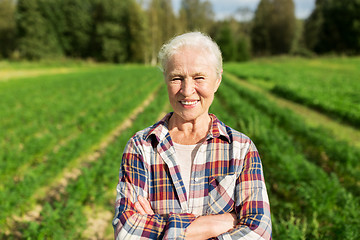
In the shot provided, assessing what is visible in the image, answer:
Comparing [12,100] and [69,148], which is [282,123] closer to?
[69,148]

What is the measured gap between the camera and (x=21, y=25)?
4497cm

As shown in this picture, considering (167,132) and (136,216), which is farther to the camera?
(167,132)

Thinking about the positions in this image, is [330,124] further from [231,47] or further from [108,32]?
[108,32]

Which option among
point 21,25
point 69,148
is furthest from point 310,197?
point 21,25

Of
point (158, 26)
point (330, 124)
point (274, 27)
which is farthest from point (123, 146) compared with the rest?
point (274, 27)

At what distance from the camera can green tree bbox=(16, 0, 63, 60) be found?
4412 centimetres

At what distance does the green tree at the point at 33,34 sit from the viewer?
44125 millimetres

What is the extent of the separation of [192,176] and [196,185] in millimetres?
51

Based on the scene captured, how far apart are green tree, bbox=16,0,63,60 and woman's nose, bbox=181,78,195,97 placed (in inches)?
1949

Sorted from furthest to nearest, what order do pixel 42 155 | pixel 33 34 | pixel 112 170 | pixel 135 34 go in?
pixel 135 34
pixel 33 34
pixel 42 155
pixel 112 170

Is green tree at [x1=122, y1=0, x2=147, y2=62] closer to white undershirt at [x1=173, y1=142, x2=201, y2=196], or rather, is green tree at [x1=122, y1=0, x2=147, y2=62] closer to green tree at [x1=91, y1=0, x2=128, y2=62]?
green tree at [x1=91, y1=0, x2=128, y2=62]

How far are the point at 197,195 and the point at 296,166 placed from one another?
3.67 m

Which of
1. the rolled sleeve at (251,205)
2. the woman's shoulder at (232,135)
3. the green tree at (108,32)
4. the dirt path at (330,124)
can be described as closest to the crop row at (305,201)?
the rolled sleeve at (251,205)

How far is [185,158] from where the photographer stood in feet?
5.08
